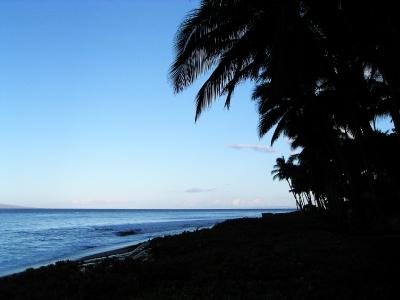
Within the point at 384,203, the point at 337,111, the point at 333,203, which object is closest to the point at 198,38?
the point at 337,111

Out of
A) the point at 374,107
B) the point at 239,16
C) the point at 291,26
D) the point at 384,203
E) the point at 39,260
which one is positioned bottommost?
the point at 39,260

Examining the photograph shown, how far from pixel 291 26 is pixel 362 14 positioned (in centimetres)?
137

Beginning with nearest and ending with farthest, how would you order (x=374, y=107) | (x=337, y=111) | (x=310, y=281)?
(x=310, y=281)
(x=337, y=111)
(x=374, y=107)

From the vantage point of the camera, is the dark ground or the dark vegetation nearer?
the dark ground

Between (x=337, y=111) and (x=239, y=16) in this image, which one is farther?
(x=337, y=111)

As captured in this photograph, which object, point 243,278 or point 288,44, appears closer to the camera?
point 243,278

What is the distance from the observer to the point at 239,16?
1037 cm

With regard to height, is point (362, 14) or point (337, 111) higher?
point (337, 111)

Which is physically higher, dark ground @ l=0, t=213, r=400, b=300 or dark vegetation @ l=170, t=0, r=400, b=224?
dark vegetation @ l=170, t=0, r=400, b=224

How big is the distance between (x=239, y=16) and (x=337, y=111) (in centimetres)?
1129

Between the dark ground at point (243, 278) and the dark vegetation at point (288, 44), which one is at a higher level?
the dark vegetation at point (288, 44)

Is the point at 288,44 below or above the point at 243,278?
above

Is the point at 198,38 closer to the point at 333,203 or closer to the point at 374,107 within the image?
the point at 374,107

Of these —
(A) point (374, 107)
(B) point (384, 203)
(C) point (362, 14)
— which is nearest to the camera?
(C) point (362, 14)
